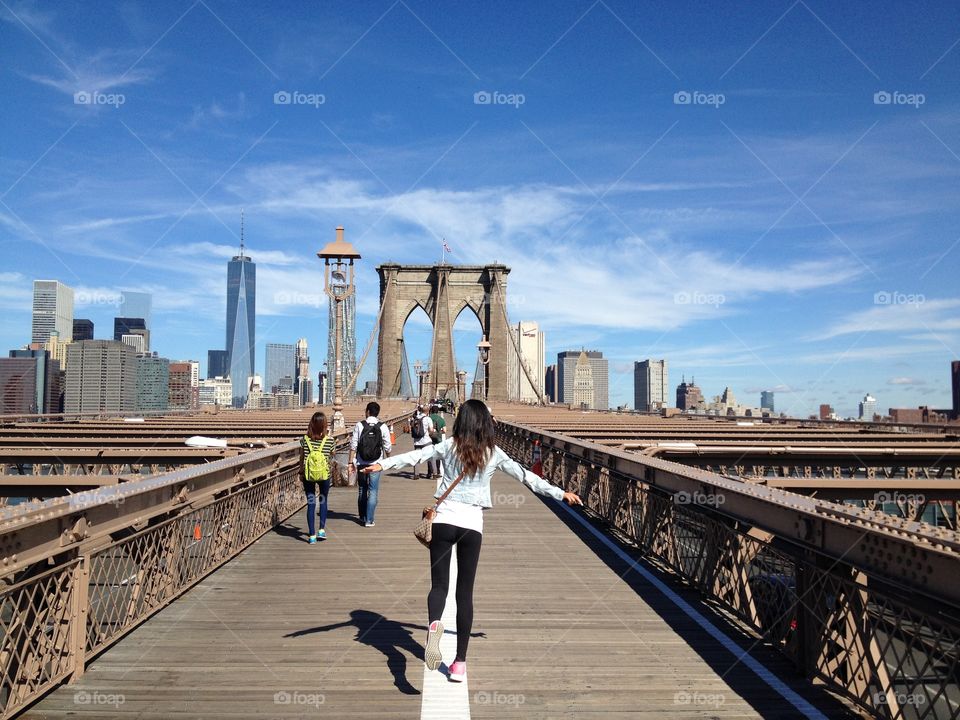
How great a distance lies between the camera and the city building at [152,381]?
165 m

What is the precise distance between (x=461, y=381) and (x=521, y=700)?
8160 cm

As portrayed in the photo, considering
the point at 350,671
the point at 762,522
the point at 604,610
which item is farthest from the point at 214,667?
the point at 762,522

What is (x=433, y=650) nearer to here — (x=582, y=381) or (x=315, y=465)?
(x=315, y=465)

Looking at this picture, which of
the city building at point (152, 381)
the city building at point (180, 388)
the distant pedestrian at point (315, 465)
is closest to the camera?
the distant pedestrian at point (315, 465)

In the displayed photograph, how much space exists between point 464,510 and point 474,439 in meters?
0.41

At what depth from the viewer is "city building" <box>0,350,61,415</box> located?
13762cm

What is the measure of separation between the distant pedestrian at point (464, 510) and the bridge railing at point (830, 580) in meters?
1.36

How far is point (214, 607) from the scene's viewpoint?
222 inches

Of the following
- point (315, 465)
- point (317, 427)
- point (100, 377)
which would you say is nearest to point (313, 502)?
point (315, 465)

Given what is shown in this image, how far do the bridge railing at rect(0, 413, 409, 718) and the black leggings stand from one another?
1.98m

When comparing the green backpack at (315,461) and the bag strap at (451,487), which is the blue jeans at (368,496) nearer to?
the green backpack at (315,461)

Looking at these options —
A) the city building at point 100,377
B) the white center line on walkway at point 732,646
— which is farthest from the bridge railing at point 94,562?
the city building at point 100,377

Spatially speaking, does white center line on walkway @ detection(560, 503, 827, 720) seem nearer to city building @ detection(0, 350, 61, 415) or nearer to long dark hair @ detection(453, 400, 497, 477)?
long dark hair @ detection(453, 400, 497, 477)

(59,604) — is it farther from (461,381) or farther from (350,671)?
(461,381)
